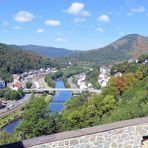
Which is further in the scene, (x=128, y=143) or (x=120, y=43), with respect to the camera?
(x=120, y=43)

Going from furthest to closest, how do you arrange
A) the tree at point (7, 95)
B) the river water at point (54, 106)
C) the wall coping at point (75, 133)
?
the tree at point (7, 95) → the river water at point (54, 106) → the wall coping at point (75, 133)

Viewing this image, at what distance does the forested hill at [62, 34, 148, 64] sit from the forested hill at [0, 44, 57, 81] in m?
40.1

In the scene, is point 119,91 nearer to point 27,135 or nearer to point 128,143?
point 27,135

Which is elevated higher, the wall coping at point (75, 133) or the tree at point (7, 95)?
the wall coping at point (75, 133)

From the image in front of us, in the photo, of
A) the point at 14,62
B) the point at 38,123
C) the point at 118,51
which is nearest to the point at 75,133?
the point at 38,123

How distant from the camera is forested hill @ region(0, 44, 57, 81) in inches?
3444

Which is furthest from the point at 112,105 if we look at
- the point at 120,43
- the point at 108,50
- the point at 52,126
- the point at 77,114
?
the point at 120,43

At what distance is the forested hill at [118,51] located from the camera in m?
152

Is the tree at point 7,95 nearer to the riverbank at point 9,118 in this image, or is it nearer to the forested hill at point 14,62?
the riverbank at point 9,118

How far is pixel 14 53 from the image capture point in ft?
322

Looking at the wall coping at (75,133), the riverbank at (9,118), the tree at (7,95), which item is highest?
the wall coping at (75,133)

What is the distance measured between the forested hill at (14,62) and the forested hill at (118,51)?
4012 cm

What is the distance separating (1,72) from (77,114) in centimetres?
6669

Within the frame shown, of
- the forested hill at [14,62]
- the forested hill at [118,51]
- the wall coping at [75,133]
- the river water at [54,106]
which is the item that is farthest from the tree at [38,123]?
the forested hill at [118,51]
